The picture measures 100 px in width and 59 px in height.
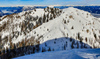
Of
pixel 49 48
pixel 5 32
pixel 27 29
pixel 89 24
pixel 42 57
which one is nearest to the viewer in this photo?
pixel 42 57

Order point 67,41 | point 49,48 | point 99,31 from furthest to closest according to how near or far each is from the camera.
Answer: point 99,31 < point 67,41 < point 49,48

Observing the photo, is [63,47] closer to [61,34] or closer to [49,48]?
[49,48]

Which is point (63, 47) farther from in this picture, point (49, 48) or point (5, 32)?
point (5, 32)

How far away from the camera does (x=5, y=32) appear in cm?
5406

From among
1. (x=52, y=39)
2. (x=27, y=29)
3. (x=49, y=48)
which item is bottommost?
(x=49, y=48)

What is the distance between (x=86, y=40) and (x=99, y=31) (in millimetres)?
11046

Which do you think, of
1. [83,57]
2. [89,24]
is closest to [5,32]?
[89,24]

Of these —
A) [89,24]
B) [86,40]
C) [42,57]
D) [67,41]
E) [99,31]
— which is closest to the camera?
[42,57]

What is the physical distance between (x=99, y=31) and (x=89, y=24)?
4.53m

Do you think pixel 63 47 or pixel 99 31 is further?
pixel 99 31

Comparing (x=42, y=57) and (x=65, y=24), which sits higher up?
(x=65, y=24)

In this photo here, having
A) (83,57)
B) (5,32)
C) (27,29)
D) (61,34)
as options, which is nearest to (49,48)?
(61,34)

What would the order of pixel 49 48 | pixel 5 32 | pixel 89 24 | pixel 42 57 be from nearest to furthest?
pixel 42 57, pixel 49 48, pixel 89 24, pixel 5 32

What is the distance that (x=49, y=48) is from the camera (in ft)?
73.6
